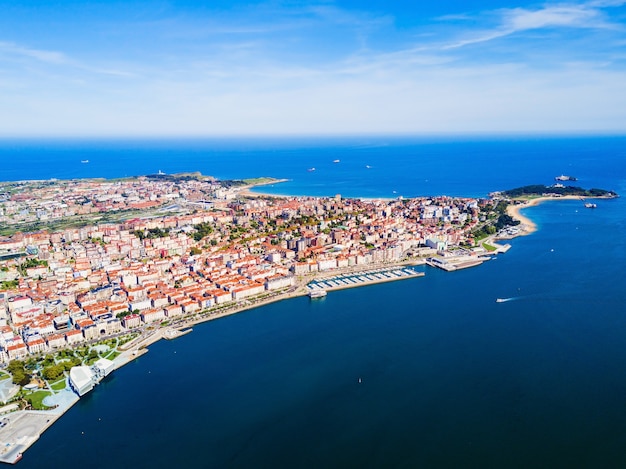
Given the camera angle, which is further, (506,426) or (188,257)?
(188,257)

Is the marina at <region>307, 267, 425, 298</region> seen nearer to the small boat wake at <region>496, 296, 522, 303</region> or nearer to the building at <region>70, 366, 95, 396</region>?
the small boat wake at <region>496, 296, 522, 303</region>

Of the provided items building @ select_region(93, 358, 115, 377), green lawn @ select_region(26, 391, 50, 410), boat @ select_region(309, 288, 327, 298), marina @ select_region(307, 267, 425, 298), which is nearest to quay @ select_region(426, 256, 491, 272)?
marina @ select_region(307, 267, 425, 298)

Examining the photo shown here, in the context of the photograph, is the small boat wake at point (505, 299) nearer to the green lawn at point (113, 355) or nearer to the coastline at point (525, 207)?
the coastline at point (525, 207)

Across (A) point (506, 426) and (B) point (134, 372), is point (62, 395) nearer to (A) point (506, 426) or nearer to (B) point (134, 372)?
(B) point (134, 372)

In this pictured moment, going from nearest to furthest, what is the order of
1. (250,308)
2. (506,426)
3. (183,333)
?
(506,426) < (183,333) < (250,308)

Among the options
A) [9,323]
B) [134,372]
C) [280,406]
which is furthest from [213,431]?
[9,323]

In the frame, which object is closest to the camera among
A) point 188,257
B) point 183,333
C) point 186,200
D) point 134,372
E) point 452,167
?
point 134,372
